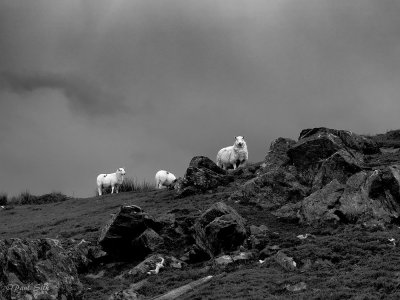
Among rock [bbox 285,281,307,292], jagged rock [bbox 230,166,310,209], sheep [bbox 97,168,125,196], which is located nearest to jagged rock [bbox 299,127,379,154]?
jagged rock [bbox 230,166,310,209]

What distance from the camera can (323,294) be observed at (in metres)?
16.0

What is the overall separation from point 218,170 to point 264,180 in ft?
28.5

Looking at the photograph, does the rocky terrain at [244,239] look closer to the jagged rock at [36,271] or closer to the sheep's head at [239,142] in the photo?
the jagged rock at [36,271]

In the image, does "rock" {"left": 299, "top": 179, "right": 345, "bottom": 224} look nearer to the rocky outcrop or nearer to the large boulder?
the large boulder

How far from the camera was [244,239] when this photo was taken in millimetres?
23250

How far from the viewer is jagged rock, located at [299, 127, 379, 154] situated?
34.2 meters

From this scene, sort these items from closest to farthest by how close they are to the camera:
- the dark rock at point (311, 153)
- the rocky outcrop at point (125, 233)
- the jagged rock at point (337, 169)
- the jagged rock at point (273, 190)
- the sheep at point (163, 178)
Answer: the rocky outcrop at point (125, 233), the jagged rock at point (337, 169), the jagged rock at point (273, 190), the dark rock at point (311, 153), the sheep at point (163, 178)

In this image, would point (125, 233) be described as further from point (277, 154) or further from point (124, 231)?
point (277, 154)

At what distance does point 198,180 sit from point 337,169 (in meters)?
9.90

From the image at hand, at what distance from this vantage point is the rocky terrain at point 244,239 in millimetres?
17641

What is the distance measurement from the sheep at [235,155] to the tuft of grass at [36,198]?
49.5 ft

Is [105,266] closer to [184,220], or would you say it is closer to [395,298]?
[184,220]

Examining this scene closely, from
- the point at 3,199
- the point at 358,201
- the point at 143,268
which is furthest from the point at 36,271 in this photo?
the point at 3,199

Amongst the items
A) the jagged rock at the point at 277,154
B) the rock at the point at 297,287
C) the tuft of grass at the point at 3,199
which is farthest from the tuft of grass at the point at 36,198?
the rock at the point at 297,287
